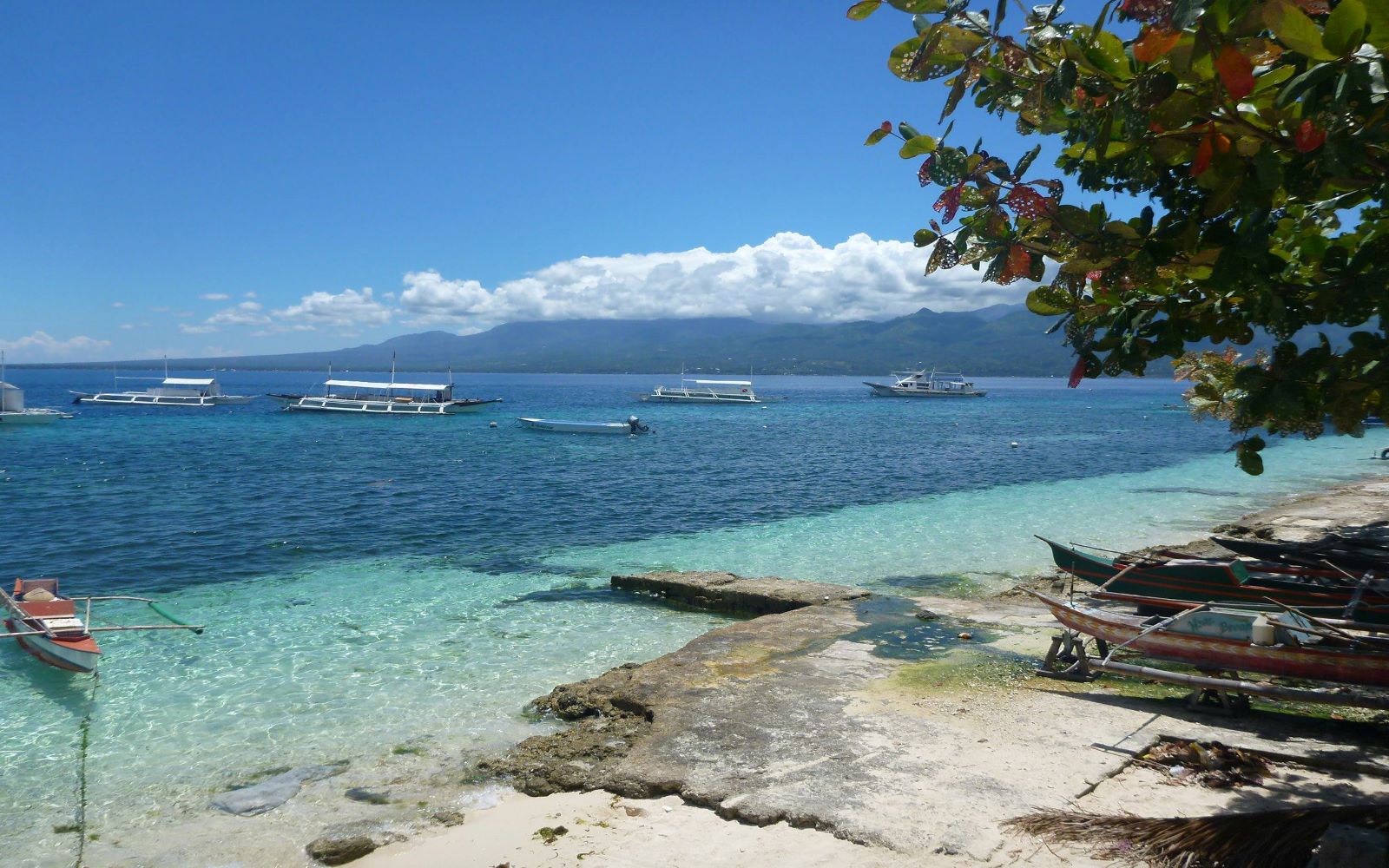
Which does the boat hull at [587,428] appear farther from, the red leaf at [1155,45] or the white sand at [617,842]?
the red leaf at [1155,45]

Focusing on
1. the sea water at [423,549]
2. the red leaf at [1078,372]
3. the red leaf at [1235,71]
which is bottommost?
A: the sea water at [423,549]

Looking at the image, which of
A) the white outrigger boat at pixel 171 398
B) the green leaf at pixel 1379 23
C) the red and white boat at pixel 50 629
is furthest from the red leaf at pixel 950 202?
the white outrigger boat at pixel 171 398

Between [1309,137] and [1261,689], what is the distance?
18.5ft

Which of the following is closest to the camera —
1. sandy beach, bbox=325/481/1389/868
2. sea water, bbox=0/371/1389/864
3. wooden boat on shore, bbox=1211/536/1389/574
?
sandy beach, bbox=325/481/1389/868

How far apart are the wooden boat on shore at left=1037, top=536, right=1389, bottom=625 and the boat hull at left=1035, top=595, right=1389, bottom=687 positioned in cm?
98

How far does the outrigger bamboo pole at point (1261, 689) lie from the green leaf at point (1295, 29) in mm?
5755

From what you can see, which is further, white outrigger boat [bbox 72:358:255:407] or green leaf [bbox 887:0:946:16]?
white outrigger boat [bbox 72:358:255:407]

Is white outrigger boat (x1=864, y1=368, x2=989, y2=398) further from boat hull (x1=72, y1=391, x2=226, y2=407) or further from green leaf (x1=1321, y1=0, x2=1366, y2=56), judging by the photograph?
green leaf (x1=1321, y1=0, x2=1366, y2=56)

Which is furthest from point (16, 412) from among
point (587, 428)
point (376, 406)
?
point (587, 428)

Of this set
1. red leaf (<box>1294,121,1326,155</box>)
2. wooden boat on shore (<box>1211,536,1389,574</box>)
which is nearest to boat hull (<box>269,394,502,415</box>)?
wooden boat on shore (<box>1211,536,1389,574</box>)

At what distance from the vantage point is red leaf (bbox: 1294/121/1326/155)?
3.62 m

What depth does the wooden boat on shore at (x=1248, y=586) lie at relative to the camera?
998 cm

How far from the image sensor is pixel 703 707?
896 cm

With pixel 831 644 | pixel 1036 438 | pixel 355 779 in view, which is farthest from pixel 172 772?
pixel 1036 438
